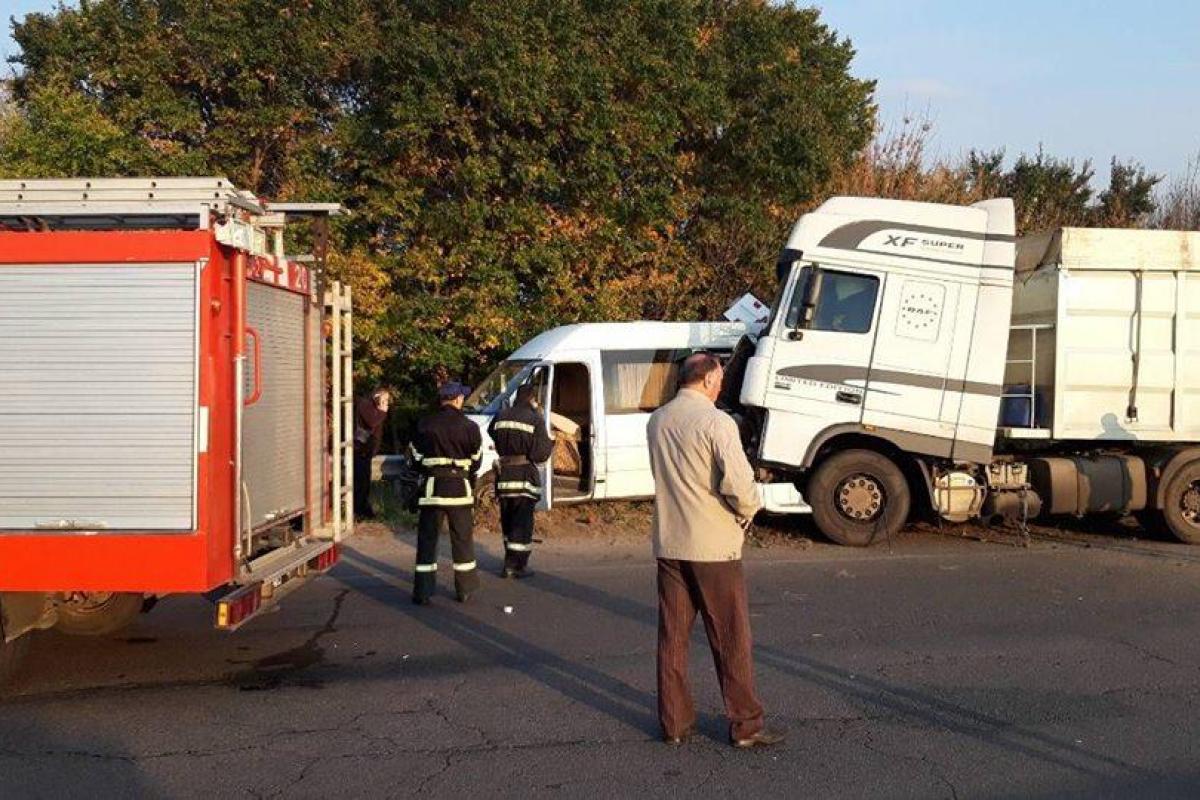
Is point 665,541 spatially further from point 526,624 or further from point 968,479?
point 968,479

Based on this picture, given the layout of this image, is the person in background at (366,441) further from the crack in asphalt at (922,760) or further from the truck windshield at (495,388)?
the crack in asphalt at (922,760)

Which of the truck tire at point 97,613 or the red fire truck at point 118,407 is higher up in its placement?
the red fire truck at point 118,407

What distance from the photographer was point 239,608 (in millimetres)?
5906

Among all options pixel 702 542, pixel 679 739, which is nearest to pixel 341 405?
pixel 702 542

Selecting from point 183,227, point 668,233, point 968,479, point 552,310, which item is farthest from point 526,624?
point 668,233

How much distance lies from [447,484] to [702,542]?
3.68m

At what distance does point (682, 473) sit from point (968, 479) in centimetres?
687

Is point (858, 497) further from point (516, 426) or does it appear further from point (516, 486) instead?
point (516, 426)

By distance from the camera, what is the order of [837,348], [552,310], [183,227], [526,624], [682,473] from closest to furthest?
[682,473], [183,227], [526,624], [837,348], [552,310]

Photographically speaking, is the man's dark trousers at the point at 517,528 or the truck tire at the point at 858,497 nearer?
the man's dark trousers at the point at 517,528

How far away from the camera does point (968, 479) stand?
1117cm

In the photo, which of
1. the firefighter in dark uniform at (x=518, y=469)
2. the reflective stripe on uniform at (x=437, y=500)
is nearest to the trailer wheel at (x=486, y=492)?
the firefighter in dark uniform at (x=518, y=469)

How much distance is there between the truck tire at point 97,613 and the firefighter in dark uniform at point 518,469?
127 inches

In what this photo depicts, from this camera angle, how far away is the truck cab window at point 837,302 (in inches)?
428
